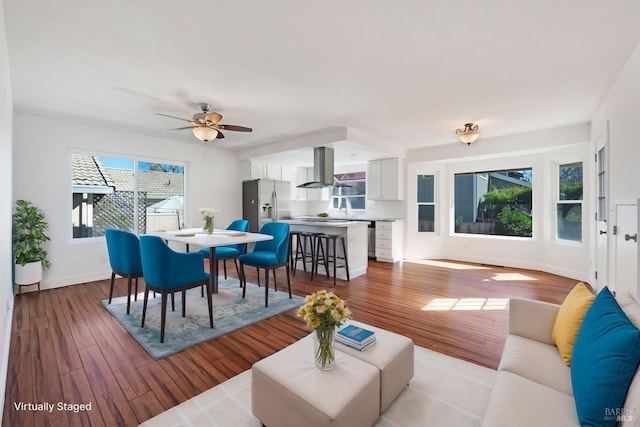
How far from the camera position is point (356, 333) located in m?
1.82

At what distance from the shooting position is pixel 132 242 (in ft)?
10.0

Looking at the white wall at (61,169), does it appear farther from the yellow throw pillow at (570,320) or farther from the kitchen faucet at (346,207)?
the yellow throw pillow at (570,320)

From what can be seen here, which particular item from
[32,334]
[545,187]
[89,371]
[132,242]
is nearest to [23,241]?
[32,334]

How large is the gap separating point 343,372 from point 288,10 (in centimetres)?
225

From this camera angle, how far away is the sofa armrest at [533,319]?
1.81m

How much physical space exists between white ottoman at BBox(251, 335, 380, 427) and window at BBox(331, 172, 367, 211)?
584 cm

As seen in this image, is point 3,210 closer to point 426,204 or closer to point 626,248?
point 626,248

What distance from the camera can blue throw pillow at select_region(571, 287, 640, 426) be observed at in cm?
97

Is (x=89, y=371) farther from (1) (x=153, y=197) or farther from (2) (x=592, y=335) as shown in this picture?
(1) (x=153, y=197)

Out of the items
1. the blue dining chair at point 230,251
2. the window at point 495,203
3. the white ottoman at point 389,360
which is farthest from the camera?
the window at point 495,203

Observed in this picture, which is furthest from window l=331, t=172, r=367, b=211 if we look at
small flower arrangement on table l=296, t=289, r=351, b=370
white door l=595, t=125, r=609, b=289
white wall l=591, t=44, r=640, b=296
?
small flower arrangement on table l=296, t=289, r=351, b=370

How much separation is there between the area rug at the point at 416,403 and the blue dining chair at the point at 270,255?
1593 mm

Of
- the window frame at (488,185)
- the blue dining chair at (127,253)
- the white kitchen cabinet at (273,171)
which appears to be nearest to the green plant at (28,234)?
the blue dining chair at (127,253)

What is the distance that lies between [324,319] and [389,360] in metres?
0.52
